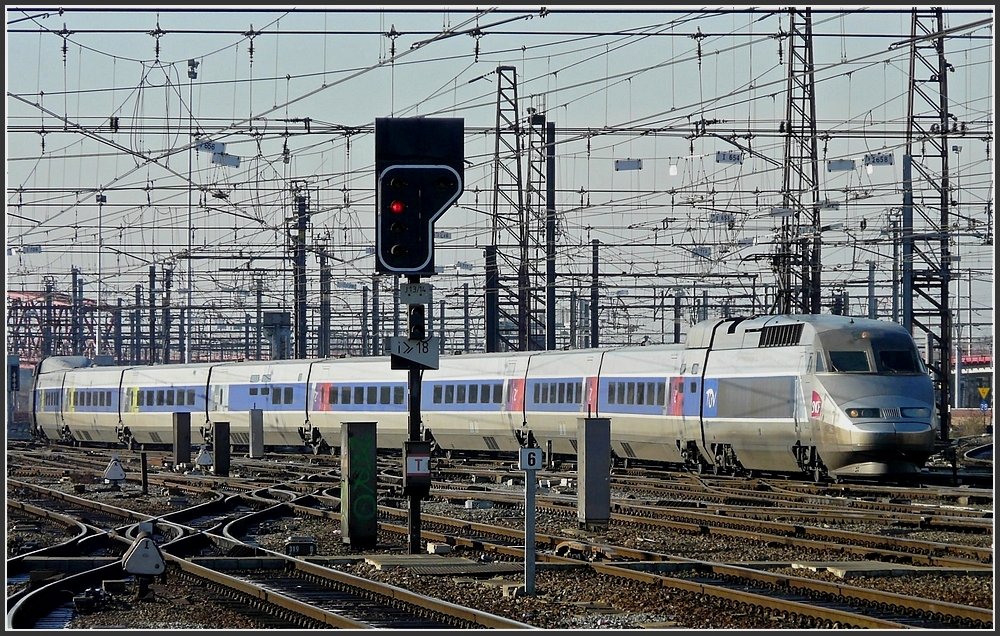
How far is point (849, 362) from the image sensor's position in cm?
2866

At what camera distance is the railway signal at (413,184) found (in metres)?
17.3

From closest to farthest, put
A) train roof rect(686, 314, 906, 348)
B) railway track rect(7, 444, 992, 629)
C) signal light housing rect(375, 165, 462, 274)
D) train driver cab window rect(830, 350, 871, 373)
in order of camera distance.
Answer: railway track rect(7, 444, 992, 629) → signal light housing rect(375, 165, 462, 274) → train driver cab window rect(830, 350, 871, 373) → train roof rect(686, 314, 906, 348)

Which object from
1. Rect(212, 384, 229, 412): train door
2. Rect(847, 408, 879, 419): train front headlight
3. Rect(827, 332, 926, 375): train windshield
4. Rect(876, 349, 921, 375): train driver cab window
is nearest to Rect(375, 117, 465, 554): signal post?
Rect(847, 408, 879, 419): train front headlight

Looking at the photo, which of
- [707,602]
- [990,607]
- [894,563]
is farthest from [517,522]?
[990,607]

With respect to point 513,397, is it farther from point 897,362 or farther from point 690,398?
point 897,362

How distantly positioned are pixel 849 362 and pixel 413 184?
44.8ft

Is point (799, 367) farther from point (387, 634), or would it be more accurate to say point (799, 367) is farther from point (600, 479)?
point (387, 634)

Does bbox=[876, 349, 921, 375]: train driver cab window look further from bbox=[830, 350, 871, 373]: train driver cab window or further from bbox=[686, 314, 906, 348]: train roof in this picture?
bbox=[686, 314, 906, 348]: train roof

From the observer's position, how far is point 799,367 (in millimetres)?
29500

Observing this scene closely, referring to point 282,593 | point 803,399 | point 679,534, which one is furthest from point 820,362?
point 282,593

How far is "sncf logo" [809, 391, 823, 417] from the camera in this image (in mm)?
28609

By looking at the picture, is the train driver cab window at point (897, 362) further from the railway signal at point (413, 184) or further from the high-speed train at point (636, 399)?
the railway signal at point (413, 184)

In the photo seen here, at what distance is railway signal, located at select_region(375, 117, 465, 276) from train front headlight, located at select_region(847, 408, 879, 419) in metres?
12.7

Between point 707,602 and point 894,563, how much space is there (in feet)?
13.3
